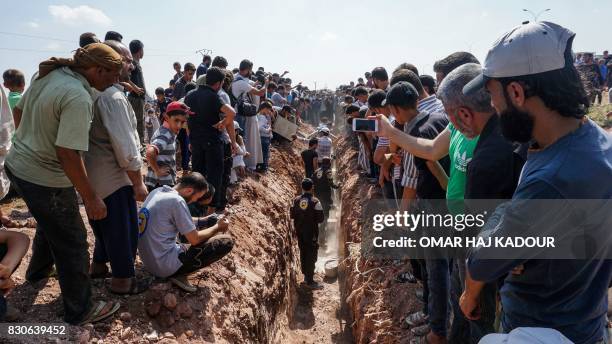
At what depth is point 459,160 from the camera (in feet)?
9.55

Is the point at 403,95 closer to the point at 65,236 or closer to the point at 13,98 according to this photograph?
the point at 65,236

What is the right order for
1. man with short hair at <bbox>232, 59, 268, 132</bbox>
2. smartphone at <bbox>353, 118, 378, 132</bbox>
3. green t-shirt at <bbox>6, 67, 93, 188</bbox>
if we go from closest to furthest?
1. green t-shirt at <bbox>6, 67, 93, 188</bbox>
2. smartphone at <bbox>353, 118, 378, 132</bbox>
3. man with short hair at <bbox>232, 59, 268, 132</bbox>

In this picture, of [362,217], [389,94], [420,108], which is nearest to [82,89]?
[389,94]

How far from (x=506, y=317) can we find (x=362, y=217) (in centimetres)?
688

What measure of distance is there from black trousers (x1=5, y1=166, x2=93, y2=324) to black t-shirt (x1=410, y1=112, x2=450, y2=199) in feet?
9.73

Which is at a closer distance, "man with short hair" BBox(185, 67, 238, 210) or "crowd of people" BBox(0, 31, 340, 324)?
"crowd of people" BBox(0, 31, 340, 324)

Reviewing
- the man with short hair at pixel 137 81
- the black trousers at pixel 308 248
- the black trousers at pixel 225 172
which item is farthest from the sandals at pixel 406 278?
the man with short hair at pixel 137 81

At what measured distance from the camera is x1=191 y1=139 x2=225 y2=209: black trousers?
639cm

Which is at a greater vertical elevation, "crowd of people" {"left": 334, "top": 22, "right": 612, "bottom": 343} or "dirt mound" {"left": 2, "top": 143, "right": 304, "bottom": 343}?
"crowd of people" {"left": 334, "top": 22, "right": 612, "bottom": 343}

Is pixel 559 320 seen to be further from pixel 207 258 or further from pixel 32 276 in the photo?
pixel 32 276

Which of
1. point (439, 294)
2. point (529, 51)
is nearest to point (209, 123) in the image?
point (439, 294)

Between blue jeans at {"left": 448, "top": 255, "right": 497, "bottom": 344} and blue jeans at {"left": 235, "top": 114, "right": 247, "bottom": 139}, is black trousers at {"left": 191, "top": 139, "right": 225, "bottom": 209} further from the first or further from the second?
blue jeans at {"left": 448, "top": 255, "right": 497, "bottom": 344}

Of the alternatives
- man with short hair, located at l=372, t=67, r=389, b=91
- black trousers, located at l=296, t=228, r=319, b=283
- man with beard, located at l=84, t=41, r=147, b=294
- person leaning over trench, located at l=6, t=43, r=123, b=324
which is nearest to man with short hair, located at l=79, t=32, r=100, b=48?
man with beard, located at l=84, t=41, r=147, b=294

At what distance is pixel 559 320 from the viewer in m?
1.83
